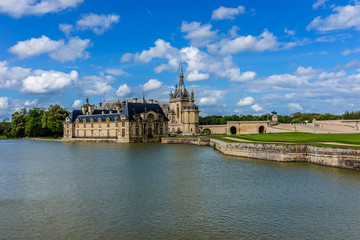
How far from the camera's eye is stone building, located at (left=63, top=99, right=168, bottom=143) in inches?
2625

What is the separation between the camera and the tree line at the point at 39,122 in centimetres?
8617

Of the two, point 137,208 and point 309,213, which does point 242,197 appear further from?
point 137,208

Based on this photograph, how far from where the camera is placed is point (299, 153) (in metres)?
29.3

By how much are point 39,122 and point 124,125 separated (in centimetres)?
3928

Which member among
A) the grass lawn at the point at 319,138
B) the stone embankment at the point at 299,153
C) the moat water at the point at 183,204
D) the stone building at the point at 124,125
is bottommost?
the moat water at the point at 183,204

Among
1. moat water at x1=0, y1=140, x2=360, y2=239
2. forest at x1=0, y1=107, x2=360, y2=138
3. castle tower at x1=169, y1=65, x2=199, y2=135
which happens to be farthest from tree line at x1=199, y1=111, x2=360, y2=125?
moat water at x1=0, y1=140, x2=360, y2=239

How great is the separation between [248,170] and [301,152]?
693 cm

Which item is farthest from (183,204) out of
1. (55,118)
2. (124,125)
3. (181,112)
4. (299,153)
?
(181,112)

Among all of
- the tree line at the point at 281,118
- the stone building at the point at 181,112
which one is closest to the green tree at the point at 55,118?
the stone building at the point at 181,112

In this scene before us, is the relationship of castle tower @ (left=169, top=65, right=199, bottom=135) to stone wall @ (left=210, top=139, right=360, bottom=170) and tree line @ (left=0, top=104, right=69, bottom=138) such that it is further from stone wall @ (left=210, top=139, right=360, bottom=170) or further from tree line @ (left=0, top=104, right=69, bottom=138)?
stone wall @ (left=210, top=139, right=360, bottom=170)

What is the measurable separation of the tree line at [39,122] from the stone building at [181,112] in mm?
30604

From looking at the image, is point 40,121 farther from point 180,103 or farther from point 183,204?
point 183,204

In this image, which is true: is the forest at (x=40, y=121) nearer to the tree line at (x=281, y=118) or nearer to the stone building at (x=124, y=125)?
the tree line at (x=281, y=118)

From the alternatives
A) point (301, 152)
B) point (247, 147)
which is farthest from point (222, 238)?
point (247, 147)
